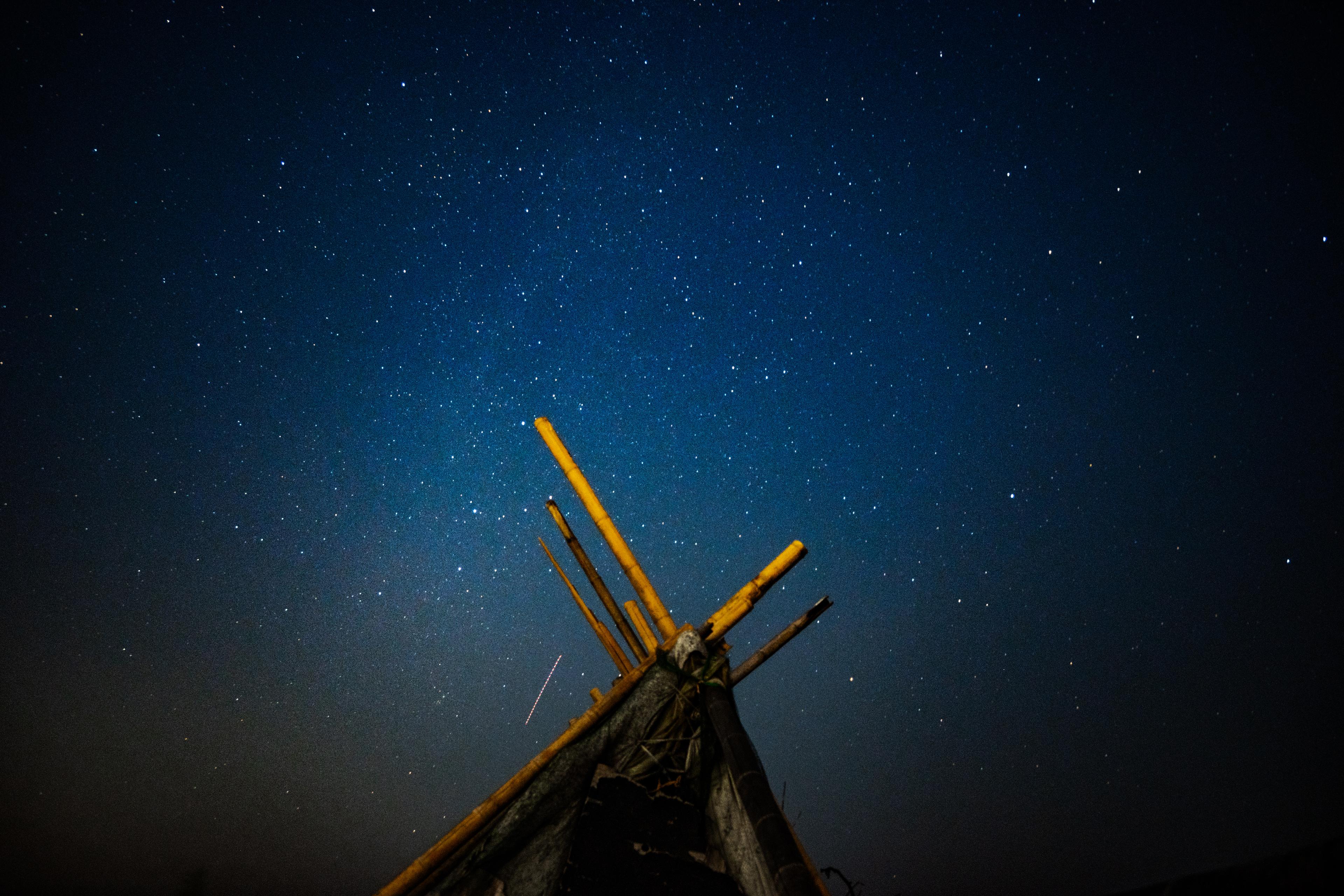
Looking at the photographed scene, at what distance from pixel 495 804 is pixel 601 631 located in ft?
13.8

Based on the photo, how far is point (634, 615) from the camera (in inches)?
257

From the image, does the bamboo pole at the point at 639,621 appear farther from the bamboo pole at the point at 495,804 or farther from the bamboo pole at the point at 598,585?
the bamboo pole at the point at 495,804

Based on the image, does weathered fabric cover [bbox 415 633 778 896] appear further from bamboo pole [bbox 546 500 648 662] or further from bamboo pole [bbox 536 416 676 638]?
bamboo pole [bbox 546 500 648 662]

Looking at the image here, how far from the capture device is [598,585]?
676 centimetres

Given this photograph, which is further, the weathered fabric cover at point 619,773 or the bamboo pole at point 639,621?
the bamboo pole at point 639,621

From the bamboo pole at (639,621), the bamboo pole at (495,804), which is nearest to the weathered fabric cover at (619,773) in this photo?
the bamboo pole at (495,804)

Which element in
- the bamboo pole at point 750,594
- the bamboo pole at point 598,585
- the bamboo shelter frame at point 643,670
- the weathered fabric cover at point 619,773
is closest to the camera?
the bamboo shelter frame at point 643,670

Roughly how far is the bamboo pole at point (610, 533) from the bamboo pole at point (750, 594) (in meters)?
0.48

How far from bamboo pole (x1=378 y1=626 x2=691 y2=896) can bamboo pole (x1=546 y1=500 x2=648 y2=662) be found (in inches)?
98.2

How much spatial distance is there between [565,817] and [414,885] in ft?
3.20

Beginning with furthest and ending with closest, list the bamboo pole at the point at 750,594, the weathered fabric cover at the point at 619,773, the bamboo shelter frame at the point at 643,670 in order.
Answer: the bamboo pole at the point at 750,594 → the weathered fabric cover at the point at 619,773 → the bamboo shelter frame at the point at 643,670

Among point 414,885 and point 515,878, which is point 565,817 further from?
point 414,885

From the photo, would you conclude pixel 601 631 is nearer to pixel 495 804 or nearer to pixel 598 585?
pixel 598 585

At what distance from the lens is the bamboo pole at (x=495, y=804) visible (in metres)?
3.40
